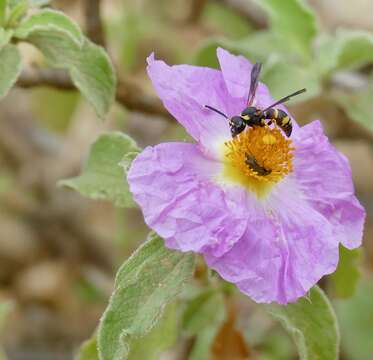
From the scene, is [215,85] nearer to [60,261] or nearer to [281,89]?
[281,89]

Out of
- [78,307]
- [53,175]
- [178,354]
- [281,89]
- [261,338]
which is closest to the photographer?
[281,89]

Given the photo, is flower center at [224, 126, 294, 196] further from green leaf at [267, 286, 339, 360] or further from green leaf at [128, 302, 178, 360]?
green leaf at [128, 302, 178, 360]

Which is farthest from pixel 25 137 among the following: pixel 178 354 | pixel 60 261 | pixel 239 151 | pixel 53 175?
pixel 239 151

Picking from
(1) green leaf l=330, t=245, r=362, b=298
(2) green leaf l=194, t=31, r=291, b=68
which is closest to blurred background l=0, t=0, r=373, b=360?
(2) green leaf l=194, t=31, r=291, b=68

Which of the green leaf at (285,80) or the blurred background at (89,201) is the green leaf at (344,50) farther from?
the blurred background at (89,201)

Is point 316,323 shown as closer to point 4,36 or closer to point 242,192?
point 242,192

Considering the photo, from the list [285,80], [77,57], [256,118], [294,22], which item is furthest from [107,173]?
[294,22]

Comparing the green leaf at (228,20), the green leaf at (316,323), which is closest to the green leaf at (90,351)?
the green leaf at (316,323)
